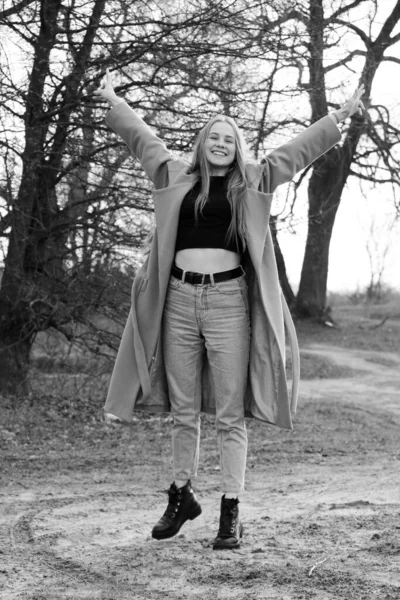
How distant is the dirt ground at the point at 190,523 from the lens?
3.79 metres

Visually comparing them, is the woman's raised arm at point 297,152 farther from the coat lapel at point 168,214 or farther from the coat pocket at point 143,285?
the coat pocket at point 143,285

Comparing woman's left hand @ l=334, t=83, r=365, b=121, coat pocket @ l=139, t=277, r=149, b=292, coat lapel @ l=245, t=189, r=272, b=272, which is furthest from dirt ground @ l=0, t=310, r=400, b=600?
woman's left hand @ l=334, t=83, r=365, b=121

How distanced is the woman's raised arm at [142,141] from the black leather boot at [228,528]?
5.50 ft

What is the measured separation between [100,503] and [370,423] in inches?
235

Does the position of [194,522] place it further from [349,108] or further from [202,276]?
[349,108]

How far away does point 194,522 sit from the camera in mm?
5113

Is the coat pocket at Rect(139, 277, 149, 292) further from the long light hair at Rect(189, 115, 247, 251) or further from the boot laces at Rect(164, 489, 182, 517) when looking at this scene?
the boot laces at Rect(164, 489, 182, 517)

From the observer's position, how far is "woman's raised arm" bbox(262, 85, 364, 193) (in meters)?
4.54

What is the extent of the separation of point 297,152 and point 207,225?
24.9 inches

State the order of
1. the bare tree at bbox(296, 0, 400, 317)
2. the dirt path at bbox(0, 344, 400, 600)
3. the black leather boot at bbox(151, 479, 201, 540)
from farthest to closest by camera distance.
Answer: the bare tree at bbox(296, 0, 400, 317) < the black leather boot at bbox(151, 479, 201, 540) < the dirt path at bbox(0, 344, 400, 600)

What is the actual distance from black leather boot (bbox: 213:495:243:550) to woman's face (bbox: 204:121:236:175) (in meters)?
1.67

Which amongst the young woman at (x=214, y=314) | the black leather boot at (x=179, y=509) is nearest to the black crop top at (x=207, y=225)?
the young woman at (x=214, y=314)

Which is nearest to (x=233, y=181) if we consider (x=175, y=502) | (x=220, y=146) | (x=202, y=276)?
(x=220, y=146)

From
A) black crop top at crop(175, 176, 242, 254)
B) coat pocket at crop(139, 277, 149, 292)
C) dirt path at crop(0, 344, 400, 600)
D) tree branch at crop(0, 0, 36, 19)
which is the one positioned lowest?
dirt path at crop(0, 344, 400, 600)
